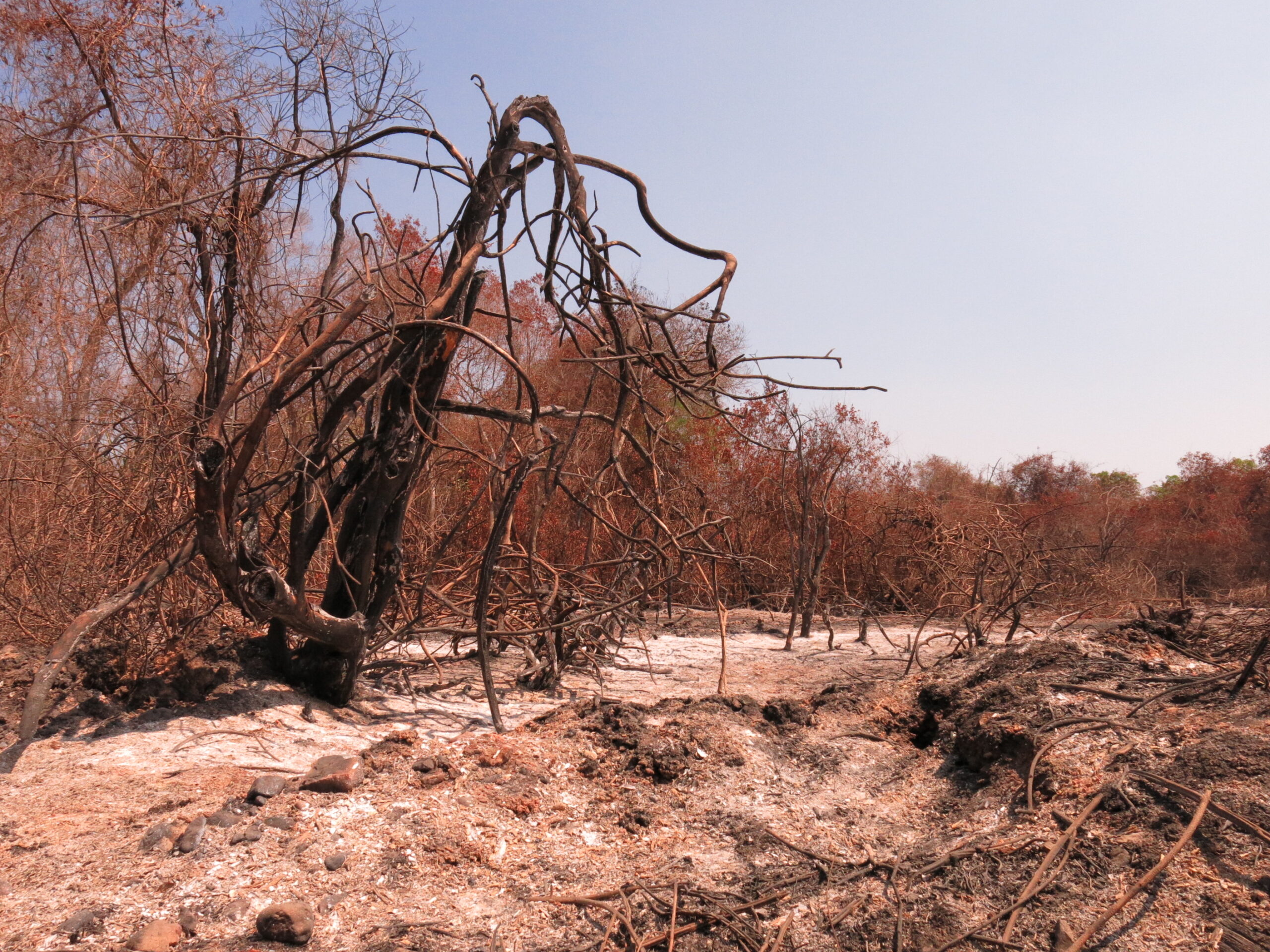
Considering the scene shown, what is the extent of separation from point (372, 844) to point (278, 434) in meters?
3.24

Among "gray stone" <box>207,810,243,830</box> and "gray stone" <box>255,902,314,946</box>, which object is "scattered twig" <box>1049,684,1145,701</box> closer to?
"gray stone" <box>255,902,314,946</box>

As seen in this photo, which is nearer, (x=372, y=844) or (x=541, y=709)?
(x=372, y=844)

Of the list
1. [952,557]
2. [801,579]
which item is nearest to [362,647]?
[801,579]

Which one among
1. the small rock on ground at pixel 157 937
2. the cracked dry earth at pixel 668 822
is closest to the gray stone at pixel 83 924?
the cracked dry earth at pixel 668 822

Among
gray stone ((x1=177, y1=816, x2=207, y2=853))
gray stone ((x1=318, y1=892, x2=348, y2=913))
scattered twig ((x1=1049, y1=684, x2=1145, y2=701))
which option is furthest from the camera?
scattered twig ((x1=1049, y1=684, x2=1145, y2=701))

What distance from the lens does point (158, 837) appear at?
8.61ft

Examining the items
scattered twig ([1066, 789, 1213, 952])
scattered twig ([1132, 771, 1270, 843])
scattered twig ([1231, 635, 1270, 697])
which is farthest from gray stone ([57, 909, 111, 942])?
scattered twig ([1231, 635, 1270, 697])

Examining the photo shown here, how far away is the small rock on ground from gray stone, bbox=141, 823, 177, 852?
41cm

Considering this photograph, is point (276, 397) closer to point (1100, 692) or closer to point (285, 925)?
point (285, 925)

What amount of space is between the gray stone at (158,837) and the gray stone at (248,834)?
6.7 inches

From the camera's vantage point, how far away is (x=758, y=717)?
14.0 ft

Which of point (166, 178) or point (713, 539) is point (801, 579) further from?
point (166, 178)

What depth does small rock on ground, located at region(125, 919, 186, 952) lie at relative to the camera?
2.13 meters

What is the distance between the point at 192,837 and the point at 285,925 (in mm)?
596
